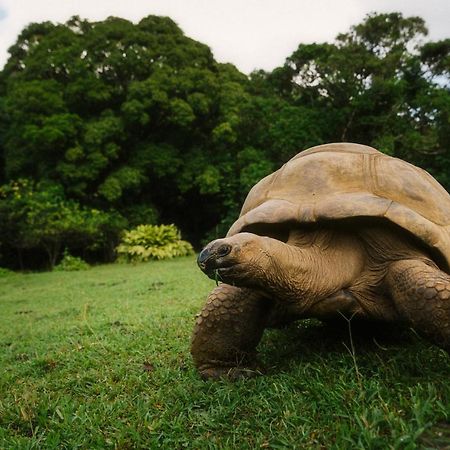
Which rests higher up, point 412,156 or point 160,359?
point 412,156

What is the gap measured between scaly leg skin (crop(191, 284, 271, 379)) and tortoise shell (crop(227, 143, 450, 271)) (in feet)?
1.10

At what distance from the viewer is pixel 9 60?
60.2 feet

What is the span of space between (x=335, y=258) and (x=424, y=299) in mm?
409

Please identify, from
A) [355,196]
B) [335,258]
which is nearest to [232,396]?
[335,258]

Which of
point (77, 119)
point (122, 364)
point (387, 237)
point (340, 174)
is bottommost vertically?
point (122, 364)

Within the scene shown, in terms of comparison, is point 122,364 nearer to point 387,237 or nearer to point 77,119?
point 387,237

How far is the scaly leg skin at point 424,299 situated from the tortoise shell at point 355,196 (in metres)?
0.20

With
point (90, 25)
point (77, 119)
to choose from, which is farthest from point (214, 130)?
point (90, 25)

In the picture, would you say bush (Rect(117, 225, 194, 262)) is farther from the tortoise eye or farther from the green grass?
the tortoise eye

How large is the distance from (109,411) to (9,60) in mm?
19508

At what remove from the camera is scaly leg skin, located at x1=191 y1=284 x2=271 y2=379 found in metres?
2.11

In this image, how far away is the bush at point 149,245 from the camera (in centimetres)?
1304

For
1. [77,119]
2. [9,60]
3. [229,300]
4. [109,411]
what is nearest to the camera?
[109,411]

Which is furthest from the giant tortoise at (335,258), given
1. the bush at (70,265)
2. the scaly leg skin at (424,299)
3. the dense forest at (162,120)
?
the dense forest at (162,120)
